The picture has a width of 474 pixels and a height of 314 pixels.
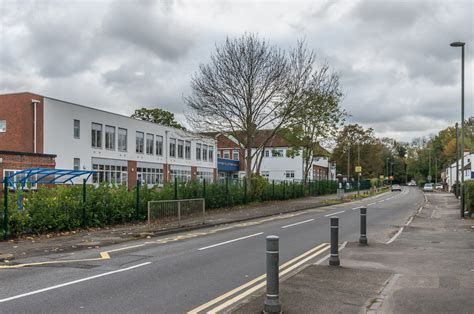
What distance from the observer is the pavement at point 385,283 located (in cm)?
676

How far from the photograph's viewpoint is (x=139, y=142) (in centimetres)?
5566

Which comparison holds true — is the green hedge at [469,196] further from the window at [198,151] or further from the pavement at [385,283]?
the window at [198,151]

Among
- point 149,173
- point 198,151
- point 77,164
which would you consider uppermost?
point 198,151

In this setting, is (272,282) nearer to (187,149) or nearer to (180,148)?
(180,148)

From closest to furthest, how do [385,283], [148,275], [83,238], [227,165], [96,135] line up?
1. [385,283]
2. [148,275]
3. [83,238]
4. [96,135]
5. [227,165]

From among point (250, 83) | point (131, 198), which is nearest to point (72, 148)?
point (250, 83)

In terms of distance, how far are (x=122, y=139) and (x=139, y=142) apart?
3433mm

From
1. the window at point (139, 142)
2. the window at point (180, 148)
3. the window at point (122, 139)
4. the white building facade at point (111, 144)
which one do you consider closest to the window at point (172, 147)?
the white building facade at point (111, 144)

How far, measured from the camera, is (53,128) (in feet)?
136

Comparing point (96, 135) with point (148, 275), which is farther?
point (96, 135)

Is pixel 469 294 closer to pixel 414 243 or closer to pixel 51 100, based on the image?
pixel 414 243

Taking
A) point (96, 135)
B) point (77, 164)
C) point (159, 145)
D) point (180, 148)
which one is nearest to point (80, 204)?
point (77, 164)

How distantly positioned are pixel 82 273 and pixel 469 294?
22.1 ft

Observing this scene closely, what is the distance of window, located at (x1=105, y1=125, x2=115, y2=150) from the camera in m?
49.3
